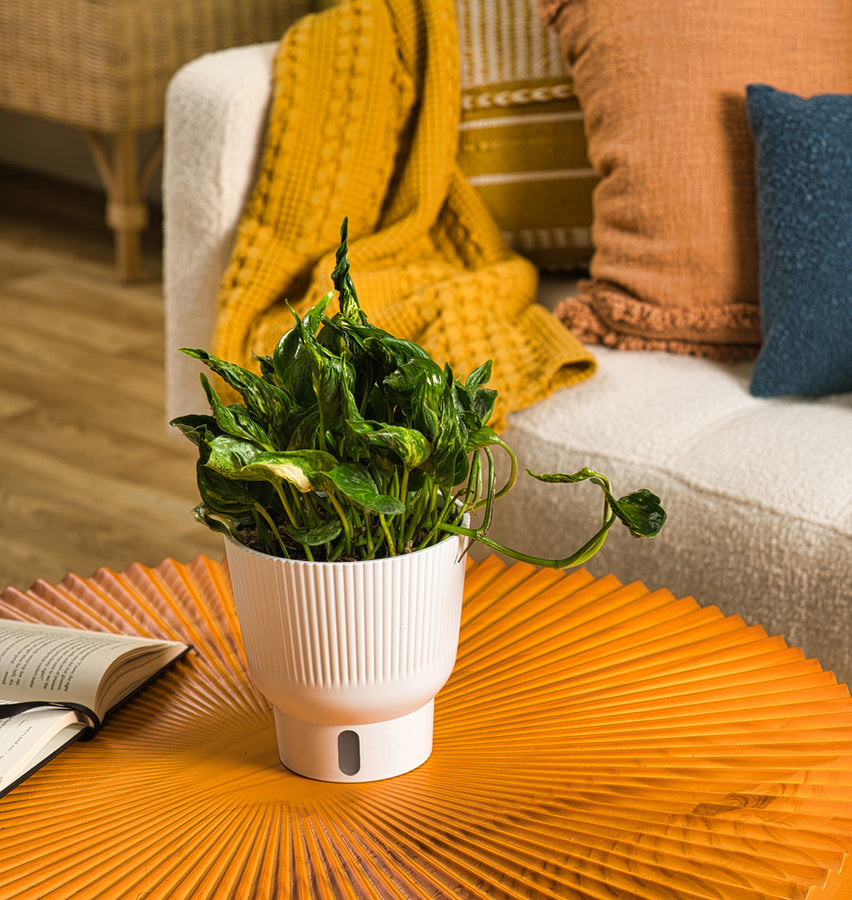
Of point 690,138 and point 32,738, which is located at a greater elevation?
point 690,138

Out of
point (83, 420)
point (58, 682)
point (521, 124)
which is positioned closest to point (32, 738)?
point (58, 682)

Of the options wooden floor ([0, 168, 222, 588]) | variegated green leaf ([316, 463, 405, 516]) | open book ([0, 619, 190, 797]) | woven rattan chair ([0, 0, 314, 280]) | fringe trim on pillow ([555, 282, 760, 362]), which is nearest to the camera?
variegated green leaf ([316, 463, 405, 516])

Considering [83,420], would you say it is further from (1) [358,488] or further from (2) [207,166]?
(1) [358,488]

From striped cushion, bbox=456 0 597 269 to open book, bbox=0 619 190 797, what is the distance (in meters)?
0.87

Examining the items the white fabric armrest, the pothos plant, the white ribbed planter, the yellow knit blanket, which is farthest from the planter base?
the white fabric armrest

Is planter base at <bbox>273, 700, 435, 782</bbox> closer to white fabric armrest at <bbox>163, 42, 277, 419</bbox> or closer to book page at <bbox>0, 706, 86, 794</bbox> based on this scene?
Answer: book page at <bbox>0, 706, 86, 794</bbox>

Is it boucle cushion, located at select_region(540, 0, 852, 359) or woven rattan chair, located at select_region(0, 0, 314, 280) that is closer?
boucle cushion, located at select_region(540, 0, 852, 359)

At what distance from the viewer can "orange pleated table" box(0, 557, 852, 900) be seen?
A: 55cm

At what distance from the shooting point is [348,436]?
0.57 metres

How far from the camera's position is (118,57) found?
2.55 meters

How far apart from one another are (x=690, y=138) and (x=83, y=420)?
1.29 metres

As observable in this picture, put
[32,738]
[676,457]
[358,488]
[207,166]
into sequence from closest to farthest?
1. [358,488]
2. [32,738]
3. [676,457]
4. [207,166]

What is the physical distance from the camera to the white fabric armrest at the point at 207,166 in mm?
1318

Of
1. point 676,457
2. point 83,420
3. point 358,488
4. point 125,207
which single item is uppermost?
point 358,488
